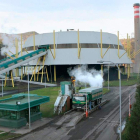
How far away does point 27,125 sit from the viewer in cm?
2067

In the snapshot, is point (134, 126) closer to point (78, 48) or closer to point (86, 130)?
point (86, 130)

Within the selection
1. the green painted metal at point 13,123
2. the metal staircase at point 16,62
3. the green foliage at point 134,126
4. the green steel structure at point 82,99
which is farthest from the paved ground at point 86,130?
the metal staircase at point 16,62

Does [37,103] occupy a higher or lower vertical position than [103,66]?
lower


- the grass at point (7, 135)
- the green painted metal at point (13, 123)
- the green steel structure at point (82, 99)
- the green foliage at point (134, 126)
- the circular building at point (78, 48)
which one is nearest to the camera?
the green foliage at point (134, 126)

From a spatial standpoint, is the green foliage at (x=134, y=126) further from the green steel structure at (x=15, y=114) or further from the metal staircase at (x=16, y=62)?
the metal staircase at (x=16, y=62)

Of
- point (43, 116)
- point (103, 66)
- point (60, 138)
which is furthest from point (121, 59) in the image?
point (60, 138)

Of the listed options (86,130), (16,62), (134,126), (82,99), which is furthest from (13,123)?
(16,62)

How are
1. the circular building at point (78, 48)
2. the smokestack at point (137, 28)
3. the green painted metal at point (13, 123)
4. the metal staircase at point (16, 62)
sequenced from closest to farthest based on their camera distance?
the green painted metal at point (13, 123) → the metal staircase at point (16, 62) → the circular building at point (78, 48) → the smokestack at point (137, 28)

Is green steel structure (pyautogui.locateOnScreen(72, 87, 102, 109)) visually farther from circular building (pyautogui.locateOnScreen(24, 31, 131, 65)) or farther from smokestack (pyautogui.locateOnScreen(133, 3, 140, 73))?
smokestack (pyautogui.locateOnScreen(133, 3, 140, 73))

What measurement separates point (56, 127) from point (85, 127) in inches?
118

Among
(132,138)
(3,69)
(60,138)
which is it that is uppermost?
(3,69)

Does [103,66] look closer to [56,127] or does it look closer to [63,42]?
[63,42]

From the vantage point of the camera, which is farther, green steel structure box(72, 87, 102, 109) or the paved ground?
green steel structure box(72, 87, 102, 109)

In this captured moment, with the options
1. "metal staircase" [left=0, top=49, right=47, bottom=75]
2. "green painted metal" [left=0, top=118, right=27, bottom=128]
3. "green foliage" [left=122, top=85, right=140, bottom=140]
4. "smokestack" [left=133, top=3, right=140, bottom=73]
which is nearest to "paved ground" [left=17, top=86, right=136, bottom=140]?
"green painted metal" [left=0, top=118, right=27, bottom=128]
